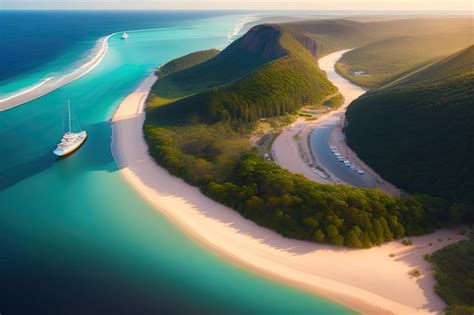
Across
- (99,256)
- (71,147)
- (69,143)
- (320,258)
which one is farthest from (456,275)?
(69,143)

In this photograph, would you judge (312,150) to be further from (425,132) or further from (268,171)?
(425,132)

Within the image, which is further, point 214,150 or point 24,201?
point 214,150

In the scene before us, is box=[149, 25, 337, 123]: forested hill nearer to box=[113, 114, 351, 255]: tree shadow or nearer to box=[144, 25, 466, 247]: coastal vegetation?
box=[144, 25, 466, 247]: coastal vegetation

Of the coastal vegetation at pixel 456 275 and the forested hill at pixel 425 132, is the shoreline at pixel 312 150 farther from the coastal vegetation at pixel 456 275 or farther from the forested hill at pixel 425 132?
the coastal vegetation at pixel 456 275

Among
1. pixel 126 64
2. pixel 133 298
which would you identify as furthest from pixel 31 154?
pixel 126 64

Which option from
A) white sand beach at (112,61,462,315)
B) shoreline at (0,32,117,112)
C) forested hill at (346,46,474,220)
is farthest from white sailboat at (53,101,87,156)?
forested hill at (346,46,474,220)

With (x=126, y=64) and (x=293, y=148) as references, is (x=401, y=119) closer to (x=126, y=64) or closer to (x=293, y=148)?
(x=293, y=148)
